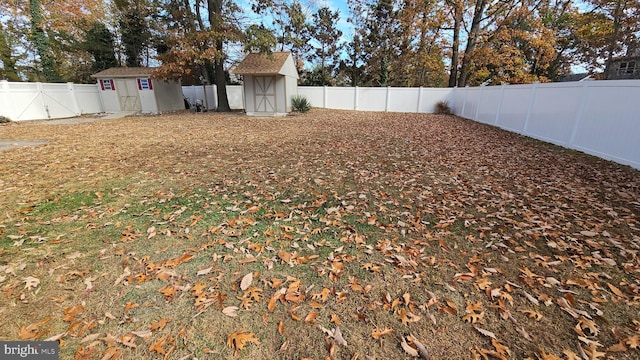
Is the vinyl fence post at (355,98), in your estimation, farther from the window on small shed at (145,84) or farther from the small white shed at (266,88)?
the window on small shed at (145,84)

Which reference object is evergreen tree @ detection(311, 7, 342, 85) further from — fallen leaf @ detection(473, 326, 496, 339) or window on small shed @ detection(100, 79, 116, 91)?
fallen leaf @ detection(473, 326, 496, 339)

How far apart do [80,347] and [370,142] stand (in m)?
7.45

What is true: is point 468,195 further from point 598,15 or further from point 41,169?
point 598,15

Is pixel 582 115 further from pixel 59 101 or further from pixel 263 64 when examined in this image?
pixel 59 101

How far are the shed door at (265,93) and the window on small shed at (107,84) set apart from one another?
899cm

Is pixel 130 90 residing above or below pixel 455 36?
below

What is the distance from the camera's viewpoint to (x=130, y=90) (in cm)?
1688

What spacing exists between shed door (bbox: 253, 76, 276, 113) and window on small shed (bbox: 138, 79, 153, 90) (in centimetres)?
669

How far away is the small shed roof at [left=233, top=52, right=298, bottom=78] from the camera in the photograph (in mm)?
14594

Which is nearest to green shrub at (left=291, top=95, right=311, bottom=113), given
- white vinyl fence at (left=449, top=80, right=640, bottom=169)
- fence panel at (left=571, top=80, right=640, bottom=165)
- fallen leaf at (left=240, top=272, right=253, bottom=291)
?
white vinyl fence at (left=449, top=80, right=640, bottom=169)

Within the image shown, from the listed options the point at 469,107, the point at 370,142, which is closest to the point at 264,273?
the point at 370,142

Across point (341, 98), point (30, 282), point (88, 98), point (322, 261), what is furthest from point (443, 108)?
point (88, 98)

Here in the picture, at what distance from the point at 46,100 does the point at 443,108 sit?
2187 cm

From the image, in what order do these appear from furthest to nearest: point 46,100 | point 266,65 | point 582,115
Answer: point 266,65 → point 46,100 → point 582,115
